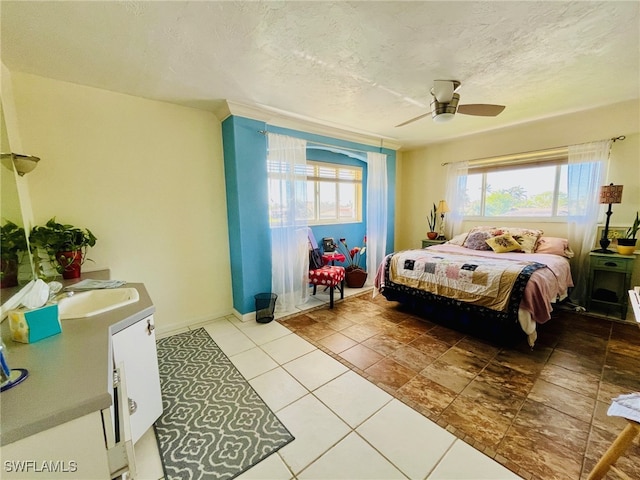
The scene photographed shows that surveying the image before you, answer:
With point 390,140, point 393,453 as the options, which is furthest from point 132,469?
point 390,140

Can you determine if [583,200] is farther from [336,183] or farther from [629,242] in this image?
[336,183]

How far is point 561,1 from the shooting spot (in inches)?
54.5

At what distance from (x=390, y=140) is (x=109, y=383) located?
4514mm

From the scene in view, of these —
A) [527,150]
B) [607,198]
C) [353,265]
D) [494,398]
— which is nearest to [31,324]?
[494,398]

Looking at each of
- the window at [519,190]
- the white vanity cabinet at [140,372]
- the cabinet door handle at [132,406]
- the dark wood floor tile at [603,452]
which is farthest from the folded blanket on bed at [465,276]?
the cabinet door handle at [132,406]

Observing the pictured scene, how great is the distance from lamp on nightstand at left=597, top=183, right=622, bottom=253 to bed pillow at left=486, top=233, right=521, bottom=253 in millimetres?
832

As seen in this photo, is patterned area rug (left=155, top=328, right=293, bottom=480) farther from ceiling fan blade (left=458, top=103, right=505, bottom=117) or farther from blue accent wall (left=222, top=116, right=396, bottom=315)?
ceiling fan blade (left=458, top=103, right=505, bottom=117)

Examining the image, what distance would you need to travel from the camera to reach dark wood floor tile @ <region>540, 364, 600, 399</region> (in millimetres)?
1821

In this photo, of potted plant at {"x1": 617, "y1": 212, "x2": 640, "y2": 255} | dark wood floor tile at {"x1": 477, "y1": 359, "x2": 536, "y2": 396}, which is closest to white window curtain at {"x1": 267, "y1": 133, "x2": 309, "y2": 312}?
dark wood floor tile at {"x1": 477, "y1": 359, "x2": 536, "y2": 396}

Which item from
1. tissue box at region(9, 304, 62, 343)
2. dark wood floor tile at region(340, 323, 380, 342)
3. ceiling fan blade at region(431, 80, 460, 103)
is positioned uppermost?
ceiling fan blade at region(431, 80, 460, 103)

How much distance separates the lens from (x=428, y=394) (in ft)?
5.98

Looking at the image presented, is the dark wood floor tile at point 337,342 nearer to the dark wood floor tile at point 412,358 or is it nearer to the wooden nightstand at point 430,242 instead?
the dark wood floor tile at point 412,358

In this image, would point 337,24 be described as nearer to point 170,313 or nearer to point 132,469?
point 132,469

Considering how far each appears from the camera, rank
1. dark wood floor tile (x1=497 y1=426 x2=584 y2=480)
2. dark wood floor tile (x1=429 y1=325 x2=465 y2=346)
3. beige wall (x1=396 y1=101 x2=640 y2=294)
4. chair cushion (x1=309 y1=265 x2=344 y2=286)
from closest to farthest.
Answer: dark wood floor tile (x1=497 y1=426 x2=584 y2=480) → dark wood floor tile (x1=429 y1=325 x2=465 y2=346) → beige wall (x1=396 y1=101 x2=640 y2=294) → chair cushion (x1=309 y1=265 x2=344 y2=286)
